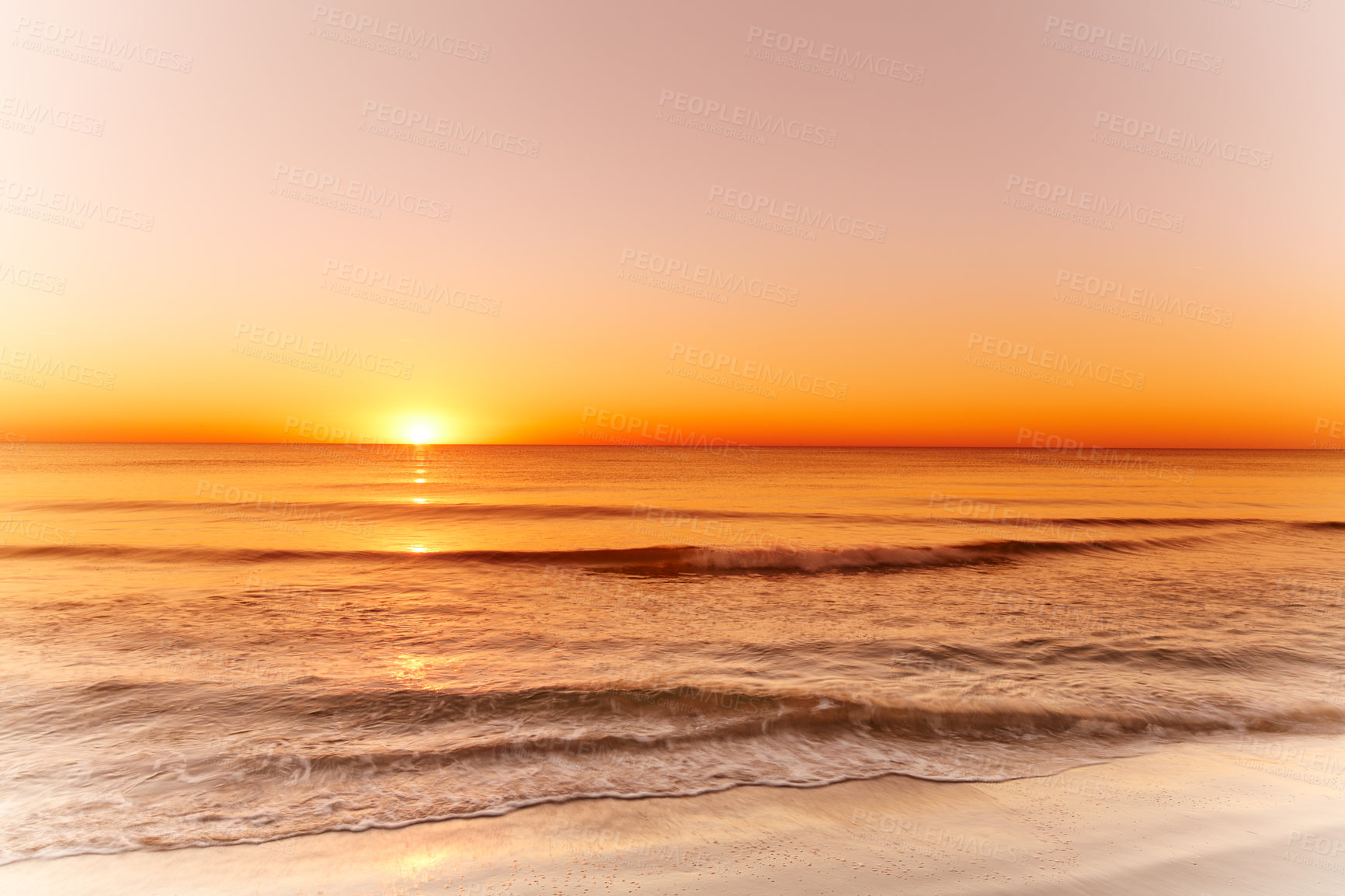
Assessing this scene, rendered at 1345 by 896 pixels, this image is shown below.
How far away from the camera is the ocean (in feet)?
20.0

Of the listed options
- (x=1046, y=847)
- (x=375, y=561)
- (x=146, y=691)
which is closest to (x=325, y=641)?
(x=146, y=691)

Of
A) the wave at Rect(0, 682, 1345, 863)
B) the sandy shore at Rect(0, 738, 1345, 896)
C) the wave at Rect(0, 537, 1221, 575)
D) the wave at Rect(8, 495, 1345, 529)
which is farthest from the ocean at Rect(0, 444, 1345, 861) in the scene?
the wave at Rect(8, 495, 1345, 529)

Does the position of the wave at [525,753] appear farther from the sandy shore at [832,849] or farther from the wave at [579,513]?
the wave at [579,513]

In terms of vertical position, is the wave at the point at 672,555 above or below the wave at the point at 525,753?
below

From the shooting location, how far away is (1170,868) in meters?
4.58

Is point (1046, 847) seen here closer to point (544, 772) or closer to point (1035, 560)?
point (544, 772)

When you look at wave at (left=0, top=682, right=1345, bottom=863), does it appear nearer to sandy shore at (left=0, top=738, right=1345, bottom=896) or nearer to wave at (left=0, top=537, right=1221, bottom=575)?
sandy shore at (left=0, top=738, right=1345, bottom=896)

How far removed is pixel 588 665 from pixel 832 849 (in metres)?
5.13

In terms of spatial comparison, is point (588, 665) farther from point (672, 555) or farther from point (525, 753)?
point (672, 555)

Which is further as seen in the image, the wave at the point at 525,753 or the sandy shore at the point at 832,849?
the wave at the point at 525,753

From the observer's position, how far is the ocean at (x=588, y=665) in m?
6.10

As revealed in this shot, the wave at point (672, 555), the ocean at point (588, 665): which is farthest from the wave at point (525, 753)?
the wave at point (672, 555)

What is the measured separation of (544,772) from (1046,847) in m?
4.14

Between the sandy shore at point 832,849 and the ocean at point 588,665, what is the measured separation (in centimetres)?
35
